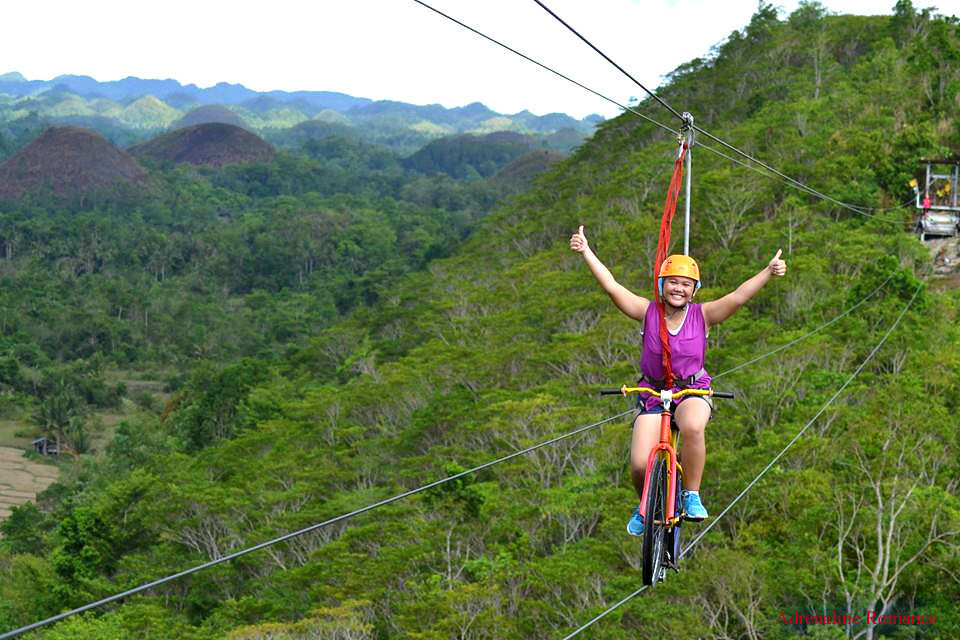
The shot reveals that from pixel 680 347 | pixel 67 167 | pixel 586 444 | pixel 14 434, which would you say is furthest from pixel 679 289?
pixel 67 167

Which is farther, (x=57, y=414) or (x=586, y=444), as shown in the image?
(x=57, y=414)

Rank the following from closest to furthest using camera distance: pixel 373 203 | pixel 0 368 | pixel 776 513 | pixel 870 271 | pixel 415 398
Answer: pixel 776 513, pixel 870 271, pixel 415 398, pixel 0 368, pixel 373 203

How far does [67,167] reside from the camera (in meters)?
157

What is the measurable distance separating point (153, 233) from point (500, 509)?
97.7m

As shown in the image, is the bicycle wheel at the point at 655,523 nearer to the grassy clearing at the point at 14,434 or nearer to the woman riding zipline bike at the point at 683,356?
the woman riding zipline bike at the point at 683,356

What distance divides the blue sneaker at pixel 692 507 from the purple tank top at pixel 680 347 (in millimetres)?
514

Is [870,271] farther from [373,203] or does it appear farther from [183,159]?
[183,159]

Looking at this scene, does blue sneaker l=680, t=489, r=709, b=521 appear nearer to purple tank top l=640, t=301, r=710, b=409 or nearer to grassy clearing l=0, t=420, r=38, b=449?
purple tank top l=640, t=301, r=710, b=409

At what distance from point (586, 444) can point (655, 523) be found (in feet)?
65.2

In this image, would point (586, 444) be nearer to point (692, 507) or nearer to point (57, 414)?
point (692, 507)

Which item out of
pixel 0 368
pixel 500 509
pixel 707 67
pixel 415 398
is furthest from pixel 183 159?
pixel 500 509

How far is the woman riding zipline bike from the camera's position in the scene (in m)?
5.55

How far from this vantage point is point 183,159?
194 m

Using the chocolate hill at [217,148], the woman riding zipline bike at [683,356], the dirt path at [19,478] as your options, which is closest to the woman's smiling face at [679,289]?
the woman riding zipline bike at [683,356]
